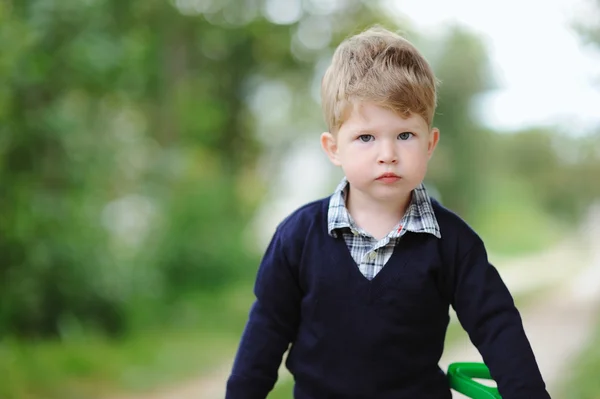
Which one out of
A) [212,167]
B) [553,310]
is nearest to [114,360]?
[212,167]

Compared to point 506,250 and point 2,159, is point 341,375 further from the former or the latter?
point 506,250

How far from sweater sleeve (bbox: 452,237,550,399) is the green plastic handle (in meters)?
0.06

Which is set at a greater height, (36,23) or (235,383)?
(36,23)

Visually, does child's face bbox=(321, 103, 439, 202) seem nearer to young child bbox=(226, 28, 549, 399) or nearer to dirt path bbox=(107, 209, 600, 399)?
young child bbox=(226, 28, 549, 399)

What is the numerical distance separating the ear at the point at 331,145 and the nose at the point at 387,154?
0.12 meters

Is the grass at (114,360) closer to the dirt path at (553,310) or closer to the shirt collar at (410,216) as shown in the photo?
the dirt path at (553,310)

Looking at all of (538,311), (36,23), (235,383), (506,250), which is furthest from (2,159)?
(506,250)

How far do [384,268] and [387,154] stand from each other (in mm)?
207

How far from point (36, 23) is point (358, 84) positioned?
2479 mm

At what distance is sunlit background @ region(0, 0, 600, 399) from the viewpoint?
11.4 ft

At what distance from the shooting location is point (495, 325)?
4.11ft

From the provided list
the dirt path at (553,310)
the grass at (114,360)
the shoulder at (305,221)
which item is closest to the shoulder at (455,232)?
the shoulder at (305,221)

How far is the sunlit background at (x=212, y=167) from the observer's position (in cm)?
346

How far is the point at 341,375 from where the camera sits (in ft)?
4.34
